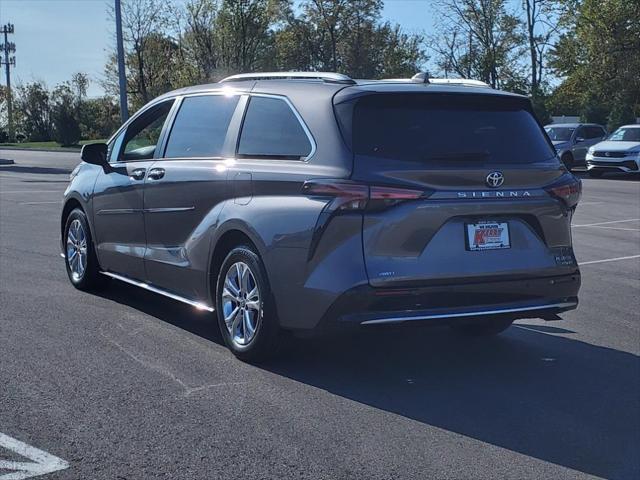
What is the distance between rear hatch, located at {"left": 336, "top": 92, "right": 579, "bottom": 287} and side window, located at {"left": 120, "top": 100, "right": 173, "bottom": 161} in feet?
7.66

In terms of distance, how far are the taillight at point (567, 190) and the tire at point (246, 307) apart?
1.98 m

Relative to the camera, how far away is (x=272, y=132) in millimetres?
6090

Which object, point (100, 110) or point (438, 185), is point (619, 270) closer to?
point (438, 185)

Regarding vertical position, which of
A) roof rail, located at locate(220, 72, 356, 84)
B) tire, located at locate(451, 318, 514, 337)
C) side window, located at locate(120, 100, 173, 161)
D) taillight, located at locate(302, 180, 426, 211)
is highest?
roof rail, located at locate(220, 72, 356, 84)

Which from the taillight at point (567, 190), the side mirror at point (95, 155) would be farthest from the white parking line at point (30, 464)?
the side mirror at point (95, 155)

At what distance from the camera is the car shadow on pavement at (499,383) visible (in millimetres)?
4801

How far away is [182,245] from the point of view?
21.9 ft

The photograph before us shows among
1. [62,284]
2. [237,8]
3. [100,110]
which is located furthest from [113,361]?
[100,110]

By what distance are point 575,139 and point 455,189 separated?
28.2 meters

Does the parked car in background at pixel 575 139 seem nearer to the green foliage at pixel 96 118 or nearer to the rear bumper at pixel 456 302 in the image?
the rear bumper at pixel 456 302

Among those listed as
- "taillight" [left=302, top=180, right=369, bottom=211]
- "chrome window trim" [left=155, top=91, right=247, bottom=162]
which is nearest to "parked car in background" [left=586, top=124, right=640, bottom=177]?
"chrome window trim" [left=155, top=91, right=247, bottom=162]

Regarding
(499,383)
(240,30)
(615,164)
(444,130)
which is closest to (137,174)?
(444,130)

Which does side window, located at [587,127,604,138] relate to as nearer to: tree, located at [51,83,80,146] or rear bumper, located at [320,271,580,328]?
rear bumper, located at [320,271,580,328]

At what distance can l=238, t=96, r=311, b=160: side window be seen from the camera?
A: 5805mm
